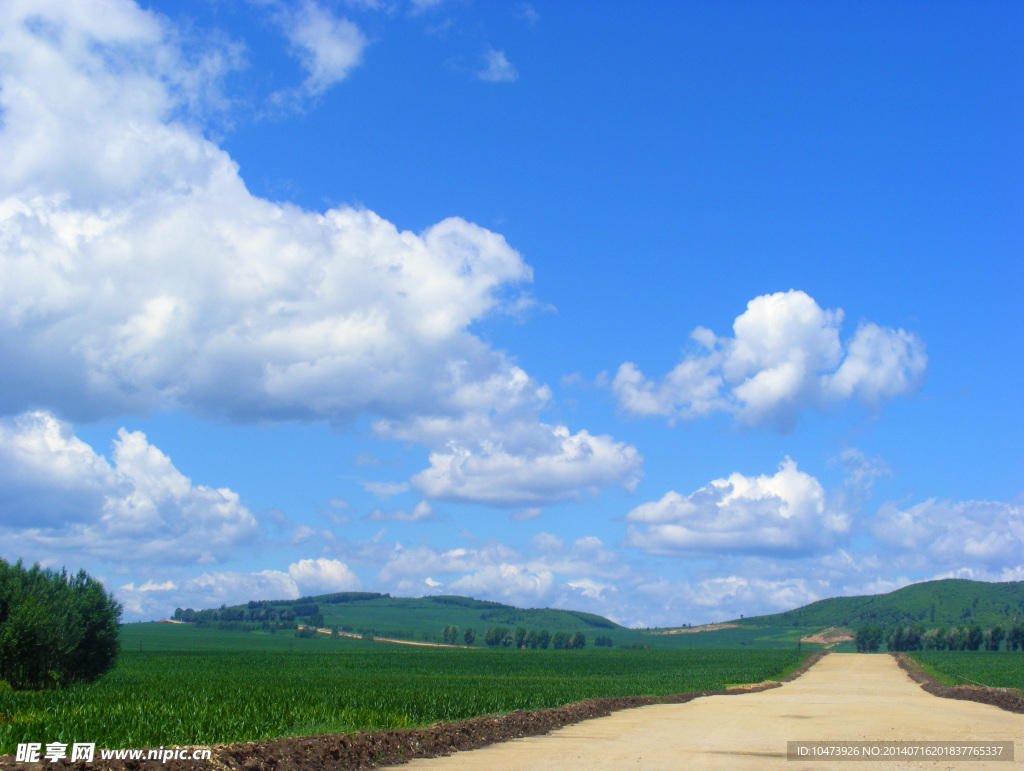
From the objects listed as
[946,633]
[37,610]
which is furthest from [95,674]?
[946,633]

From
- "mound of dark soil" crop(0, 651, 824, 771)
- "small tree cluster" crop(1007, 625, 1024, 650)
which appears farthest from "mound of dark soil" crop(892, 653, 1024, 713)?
"small tree cluster" crop(1007, 625, 1024, 650)

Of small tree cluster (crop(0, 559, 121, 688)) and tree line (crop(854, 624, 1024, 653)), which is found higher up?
small tree cluster (crop(0, 559, 121, 688))

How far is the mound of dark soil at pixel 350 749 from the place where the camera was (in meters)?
12.6

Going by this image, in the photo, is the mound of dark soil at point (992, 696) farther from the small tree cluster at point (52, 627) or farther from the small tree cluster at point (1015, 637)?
the small tree cluster at point (1015, 637)

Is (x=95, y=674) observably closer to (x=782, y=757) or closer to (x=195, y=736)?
(x=195, y=736)

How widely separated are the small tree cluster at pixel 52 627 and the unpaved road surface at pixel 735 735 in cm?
2609

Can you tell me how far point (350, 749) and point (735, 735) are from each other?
13266mm

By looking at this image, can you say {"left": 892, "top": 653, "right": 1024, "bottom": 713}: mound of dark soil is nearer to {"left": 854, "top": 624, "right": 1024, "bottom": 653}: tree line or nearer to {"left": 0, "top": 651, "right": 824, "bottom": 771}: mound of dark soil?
{"left": 0, "top": 651, "right": 824, "bottom": 771}: mound of dark soil

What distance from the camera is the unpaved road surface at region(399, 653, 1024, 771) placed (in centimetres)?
1705

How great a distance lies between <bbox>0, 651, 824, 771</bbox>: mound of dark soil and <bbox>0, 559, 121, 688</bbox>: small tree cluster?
2406cm

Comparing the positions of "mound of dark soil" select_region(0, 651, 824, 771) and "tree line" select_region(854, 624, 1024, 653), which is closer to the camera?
"mound of dark soil" select_region(0, 651, 824, 771)

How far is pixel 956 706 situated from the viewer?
125 feet

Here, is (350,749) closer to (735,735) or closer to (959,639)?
(735,735)

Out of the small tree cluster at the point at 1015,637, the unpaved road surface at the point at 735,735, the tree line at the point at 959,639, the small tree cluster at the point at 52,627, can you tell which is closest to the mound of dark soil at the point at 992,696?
the unpaved road surface at the point at 735,735
